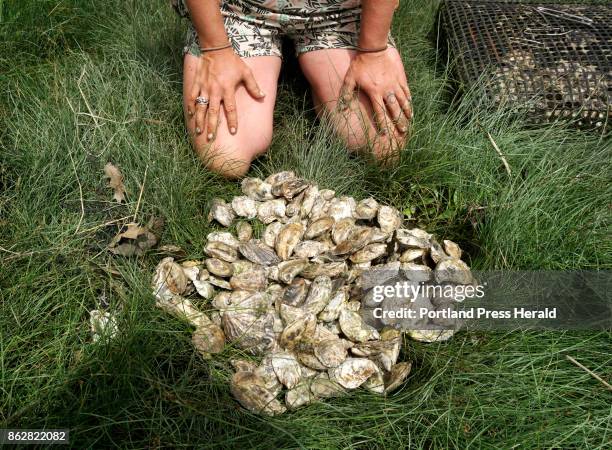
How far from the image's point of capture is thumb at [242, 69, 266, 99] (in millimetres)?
2088

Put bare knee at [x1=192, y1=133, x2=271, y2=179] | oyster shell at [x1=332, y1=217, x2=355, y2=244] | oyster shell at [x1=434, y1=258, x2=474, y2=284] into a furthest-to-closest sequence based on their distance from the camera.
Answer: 1. bare knee at [x1=192, y1=133, x2=271, y2=179]
2. oyster shell at [x1=332, y1=217, x2=355, y2=244]
3. oyster shell at [x1=434, y1=258, x2=474, y2=284]

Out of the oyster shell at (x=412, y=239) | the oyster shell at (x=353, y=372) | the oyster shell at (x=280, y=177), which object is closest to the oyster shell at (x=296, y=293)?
the oyster shell at (x=353, y=372)

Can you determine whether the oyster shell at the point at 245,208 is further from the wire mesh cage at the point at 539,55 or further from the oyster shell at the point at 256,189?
the wire mesh cage at the point at 539,55

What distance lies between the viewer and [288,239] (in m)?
→ 1.65

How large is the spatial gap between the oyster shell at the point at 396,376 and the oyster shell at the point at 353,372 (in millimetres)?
46

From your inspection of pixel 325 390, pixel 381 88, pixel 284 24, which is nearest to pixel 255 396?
pixel 325 390

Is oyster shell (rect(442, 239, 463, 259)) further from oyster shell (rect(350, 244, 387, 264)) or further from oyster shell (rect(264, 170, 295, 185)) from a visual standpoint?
oyster shell (rect(264, 170, 295, 185))

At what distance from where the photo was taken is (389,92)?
205cm

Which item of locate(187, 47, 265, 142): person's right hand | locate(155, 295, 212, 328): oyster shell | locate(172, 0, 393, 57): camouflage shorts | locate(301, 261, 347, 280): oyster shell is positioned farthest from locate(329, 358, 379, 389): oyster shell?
locate(172, 0, 393, 57): camouflage shorts

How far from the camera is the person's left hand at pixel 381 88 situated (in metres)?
2.04

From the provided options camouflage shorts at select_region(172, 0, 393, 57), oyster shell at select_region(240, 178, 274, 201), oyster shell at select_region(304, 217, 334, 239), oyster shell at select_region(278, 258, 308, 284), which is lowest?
oyster shell at select_region(278, 258, 308, 284)

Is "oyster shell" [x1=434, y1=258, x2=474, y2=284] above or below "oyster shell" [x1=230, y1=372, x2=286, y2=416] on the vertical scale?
above

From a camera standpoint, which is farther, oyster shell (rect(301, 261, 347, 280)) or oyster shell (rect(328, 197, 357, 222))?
oyster shell (rect(328, 197, 357, 222))
